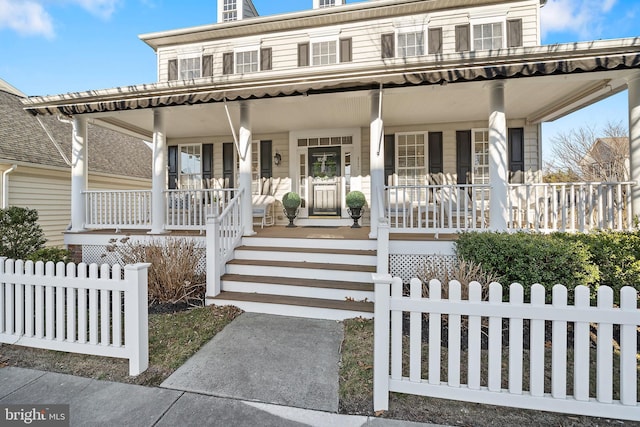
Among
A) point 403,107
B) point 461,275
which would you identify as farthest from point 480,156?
point 461,275

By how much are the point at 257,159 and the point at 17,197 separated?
6.34 metres

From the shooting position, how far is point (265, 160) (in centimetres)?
844

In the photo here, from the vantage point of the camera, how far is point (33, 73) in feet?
40.0

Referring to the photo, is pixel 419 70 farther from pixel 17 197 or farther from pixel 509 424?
pixel 17 197

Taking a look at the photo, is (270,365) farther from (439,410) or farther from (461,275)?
(461,275)

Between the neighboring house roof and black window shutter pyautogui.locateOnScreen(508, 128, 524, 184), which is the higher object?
the neighboring house roof

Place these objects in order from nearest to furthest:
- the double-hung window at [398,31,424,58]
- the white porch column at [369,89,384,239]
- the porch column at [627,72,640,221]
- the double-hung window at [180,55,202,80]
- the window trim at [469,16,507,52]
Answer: the porch column at [627,72,640,221]
the white porch column at [369,89,384,239]
the window trim at [469,16,507,52]
the double-hung window at [398,31,424,58]
the double-hung window at [180,55,202,80]

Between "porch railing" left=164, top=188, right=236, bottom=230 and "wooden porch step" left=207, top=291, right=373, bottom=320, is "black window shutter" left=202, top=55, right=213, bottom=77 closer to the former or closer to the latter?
"porch railing" left=164, top=188, right=236, bottom=230

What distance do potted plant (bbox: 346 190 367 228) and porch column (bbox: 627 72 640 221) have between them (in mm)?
4589

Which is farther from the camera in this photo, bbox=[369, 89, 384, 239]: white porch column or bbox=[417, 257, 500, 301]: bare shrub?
bbox=[369, 89, 384, 239]: white porch column

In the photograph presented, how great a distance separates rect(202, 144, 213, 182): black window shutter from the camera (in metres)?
8.77

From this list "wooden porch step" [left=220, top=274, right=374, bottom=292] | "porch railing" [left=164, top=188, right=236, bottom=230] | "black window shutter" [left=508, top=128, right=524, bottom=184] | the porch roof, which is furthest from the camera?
"black window shutter" [left=508, top=128, right=524, bottom=184]

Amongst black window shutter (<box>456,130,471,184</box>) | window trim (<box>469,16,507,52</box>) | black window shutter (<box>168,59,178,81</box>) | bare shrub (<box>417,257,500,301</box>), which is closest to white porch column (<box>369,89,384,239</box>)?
bare shrub (<box>417,257,500,301</box>)

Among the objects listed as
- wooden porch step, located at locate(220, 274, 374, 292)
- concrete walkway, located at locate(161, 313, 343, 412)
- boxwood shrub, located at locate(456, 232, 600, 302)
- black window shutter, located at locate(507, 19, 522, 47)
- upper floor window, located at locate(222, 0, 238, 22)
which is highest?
upper floor window, located at locate(222, 0, 238, 22)
